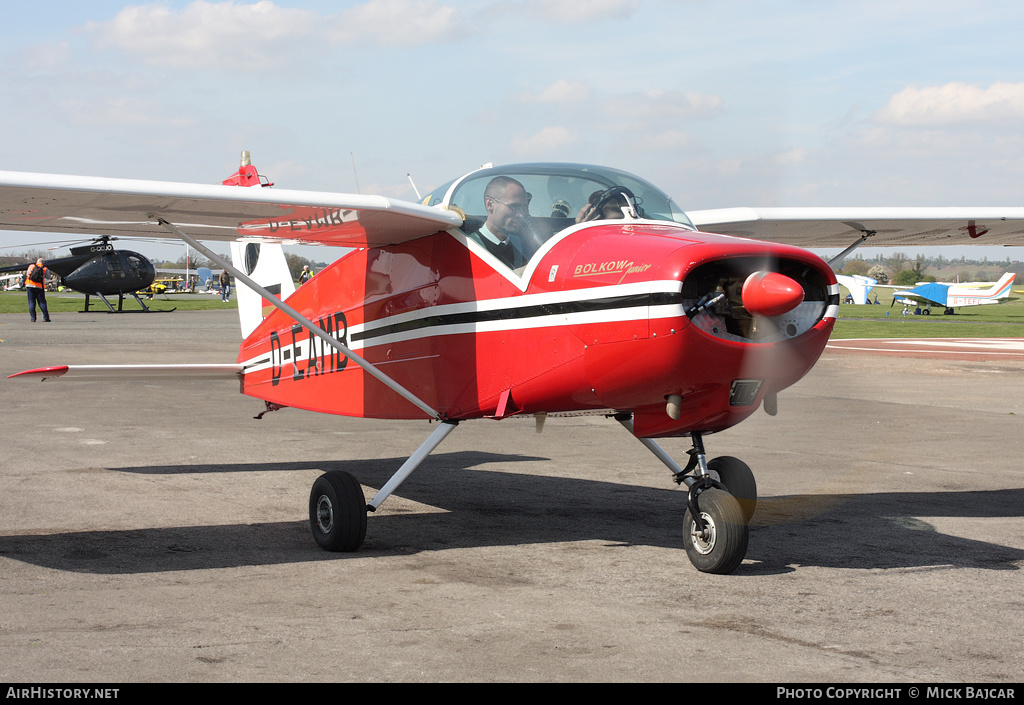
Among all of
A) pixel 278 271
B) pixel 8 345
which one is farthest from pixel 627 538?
pixel 8 345

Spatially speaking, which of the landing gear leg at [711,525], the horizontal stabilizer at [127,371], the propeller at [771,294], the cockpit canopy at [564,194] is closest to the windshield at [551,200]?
the cockpit canopy at [564,194]

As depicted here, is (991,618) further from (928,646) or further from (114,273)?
(114,273)

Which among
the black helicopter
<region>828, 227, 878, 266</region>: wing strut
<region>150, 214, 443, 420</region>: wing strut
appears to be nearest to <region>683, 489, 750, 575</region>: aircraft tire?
<region>150, 214, 443, 420</region>: wing strut

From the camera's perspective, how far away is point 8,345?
2281 centimetres

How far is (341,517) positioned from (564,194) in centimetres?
244

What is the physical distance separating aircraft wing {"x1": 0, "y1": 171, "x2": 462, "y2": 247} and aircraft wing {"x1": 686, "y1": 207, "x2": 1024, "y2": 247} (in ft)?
8.32

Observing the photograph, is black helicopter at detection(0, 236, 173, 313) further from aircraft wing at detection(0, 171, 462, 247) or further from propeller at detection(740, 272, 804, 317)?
propeller at detection(740, 272, 804, 317)

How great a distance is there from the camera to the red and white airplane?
4.97 meters

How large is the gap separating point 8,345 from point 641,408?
21.4 metres

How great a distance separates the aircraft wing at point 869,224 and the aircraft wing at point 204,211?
8.32 ft

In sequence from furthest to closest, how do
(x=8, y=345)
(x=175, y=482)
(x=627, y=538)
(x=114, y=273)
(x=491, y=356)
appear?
(x=114, y=273), (x=8, y=345), (x=175, y=482), (x=627, y=538), (x=491, y=356)

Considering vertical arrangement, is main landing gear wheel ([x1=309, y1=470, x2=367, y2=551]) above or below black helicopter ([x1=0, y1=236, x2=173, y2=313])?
below

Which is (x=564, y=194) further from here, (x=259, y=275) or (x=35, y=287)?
(x=35, y=287)

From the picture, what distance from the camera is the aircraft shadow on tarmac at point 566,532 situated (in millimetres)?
5852
